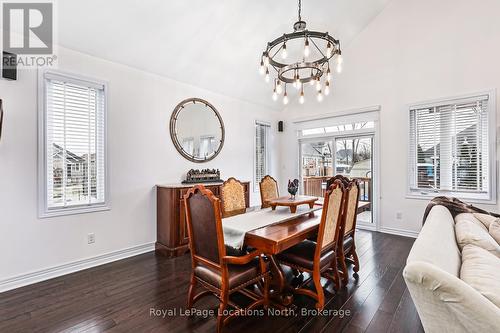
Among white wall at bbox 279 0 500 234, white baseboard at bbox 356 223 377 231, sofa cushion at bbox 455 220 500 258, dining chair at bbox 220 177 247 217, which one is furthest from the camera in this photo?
white baseboard at bbox 356 223 377 231

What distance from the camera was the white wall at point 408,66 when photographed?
144 inches

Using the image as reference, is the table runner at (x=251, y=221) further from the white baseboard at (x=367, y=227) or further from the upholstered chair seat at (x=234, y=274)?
the white baseboard at (x=367, y=227)

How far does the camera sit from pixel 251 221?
7.79 ft

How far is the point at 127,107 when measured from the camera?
11.2 feet

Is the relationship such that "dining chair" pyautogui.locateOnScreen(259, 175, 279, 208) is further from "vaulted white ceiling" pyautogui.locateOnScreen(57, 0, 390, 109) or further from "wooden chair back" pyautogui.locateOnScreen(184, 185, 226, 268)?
"vaulted white ceiling" pyautogui.locateOnScreen(57, 0, 390, 109)

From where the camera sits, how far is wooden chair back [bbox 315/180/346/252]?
6.64 feet

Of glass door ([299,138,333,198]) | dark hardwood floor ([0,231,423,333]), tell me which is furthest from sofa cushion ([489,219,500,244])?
glass door ([299,138,333,198])

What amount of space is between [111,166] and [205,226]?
2136 millimetres

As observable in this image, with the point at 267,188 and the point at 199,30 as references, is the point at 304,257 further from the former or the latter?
the point at 199,30

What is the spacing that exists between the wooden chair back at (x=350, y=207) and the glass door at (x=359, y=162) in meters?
2.12

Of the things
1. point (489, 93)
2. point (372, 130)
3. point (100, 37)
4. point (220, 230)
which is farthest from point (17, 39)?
point (489, 93)

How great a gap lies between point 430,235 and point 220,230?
133cm

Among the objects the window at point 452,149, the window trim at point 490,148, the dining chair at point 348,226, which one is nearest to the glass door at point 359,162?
the window at point 452,149

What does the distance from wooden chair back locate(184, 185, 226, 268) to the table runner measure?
0.78ft
